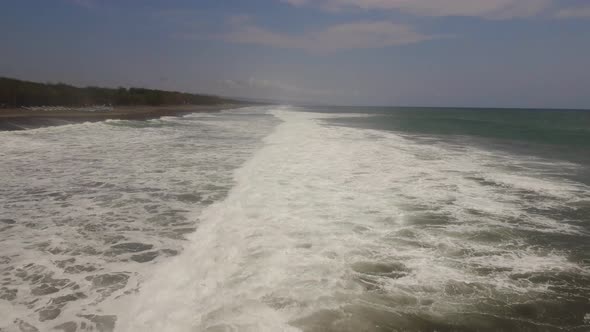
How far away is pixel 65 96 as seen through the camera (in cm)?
5272

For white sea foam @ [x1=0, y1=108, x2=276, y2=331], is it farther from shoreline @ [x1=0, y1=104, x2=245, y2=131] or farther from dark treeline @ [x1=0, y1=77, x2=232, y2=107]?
dark treeline @ [x1=0, y1=77, x2=232, y2=107]

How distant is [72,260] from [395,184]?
28.0ft

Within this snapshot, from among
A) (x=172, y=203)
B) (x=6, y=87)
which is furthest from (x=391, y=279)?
(x=6, y=87)

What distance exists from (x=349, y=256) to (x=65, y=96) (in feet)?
199

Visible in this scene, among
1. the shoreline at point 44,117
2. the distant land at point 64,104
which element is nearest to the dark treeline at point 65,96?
the distant land at point 64,104

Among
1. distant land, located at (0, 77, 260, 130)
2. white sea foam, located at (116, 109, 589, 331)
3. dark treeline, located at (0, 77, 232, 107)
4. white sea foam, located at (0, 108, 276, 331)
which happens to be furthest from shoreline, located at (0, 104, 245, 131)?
white sea foam, located at (116, 109, 589, 331)

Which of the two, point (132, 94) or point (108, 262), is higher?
point (132, 94)

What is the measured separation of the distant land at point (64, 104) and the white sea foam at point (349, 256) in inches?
→ 1020

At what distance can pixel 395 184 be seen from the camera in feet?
34.8

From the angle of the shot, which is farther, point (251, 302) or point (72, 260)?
point (72, 260)

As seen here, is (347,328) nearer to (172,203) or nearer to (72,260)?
(72,260)

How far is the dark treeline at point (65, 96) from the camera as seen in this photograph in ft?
137

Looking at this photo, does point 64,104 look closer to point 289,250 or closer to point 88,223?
point 88,223

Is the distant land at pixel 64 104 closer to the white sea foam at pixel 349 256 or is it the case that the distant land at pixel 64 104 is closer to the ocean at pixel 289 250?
the ocean at pixel 289 250
